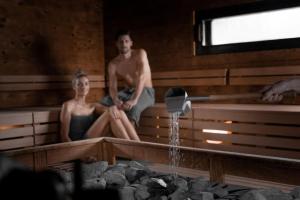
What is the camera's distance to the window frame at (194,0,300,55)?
4961 mm

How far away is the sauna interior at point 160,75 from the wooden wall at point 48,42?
0.02 metres

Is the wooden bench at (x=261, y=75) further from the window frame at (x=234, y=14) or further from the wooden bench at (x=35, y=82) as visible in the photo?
the wooden bench at (x=35, y=82)

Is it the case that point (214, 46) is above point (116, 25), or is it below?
below

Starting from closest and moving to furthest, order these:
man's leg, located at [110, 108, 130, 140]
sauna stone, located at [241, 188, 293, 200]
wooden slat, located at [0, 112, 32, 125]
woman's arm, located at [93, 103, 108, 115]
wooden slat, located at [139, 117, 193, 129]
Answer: sauna stone, located at [241, 188, 293, 200] → man's leg, located at [110, 108, 130, 140] → wooden slat, located at [0, 112, 32, 125] → wooden slat, located at [139, 117, 193, 129] → woman's arm, located at [93, 103, 108, 115]

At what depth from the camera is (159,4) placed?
641cm

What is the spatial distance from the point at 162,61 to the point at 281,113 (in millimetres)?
2650

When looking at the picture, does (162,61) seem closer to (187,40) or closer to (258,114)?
(187,40)

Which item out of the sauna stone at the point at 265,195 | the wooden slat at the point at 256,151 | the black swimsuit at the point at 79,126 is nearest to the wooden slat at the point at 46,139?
the black swimsuit at the point at 79,126

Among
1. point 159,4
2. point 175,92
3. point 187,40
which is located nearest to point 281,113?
point 175,92

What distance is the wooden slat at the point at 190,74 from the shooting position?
5598 mm

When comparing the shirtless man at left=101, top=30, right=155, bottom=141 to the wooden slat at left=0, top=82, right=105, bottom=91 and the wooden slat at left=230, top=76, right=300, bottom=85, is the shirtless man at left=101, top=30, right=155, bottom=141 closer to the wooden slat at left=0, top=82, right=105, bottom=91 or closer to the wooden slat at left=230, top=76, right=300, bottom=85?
the wooden slat at left=230, top=76, right=300, bottom=85

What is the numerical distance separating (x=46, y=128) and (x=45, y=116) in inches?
7.1

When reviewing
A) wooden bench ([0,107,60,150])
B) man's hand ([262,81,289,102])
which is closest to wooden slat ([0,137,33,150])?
wooden bench ([0,107,60,150])

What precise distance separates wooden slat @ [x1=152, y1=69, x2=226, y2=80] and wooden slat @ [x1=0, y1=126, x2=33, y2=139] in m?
2.27
